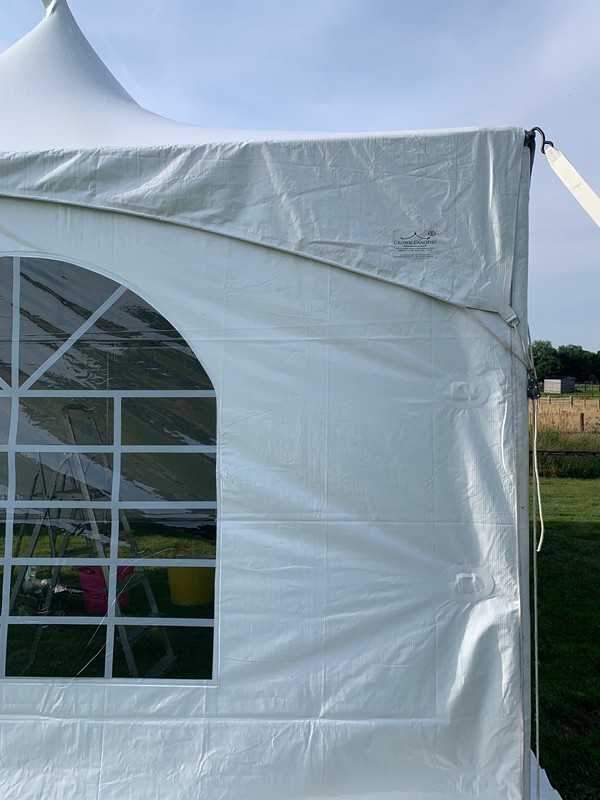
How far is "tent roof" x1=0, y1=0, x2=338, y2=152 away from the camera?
2.31 metres

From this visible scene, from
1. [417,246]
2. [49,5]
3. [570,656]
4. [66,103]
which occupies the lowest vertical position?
[570,656]

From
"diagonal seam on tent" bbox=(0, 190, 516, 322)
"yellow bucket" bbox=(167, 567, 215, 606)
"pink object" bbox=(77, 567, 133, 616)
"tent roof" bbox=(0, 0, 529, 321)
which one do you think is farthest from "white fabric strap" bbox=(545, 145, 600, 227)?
"pink object" bbox=(77, 567, 133, 616)

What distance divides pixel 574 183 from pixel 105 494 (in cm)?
176

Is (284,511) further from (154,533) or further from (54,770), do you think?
(54,770)

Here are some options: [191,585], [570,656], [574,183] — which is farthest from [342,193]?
[570,656]

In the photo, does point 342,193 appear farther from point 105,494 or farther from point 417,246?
point 105,494

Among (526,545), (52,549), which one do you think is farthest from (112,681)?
(526,545)

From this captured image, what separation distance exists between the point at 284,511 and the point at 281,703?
576 mm

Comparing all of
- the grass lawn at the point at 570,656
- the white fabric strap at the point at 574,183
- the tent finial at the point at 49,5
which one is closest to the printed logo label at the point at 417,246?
the white fabric strap at the point at 574,183

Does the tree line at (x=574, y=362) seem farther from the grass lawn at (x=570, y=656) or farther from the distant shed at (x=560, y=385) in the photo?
the grass lawn at (x=570, y=656)

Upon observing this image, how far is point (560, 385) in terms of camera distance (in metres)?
33.9

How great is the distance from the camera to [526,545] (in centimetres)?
200

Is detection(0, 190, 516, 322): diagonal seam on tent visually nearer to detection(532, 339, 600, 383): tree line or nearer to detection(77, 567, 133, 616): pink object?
detection(77, 567, 133, 616): pink object

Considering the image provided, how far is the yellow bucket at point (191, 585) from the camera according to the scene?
214cm
